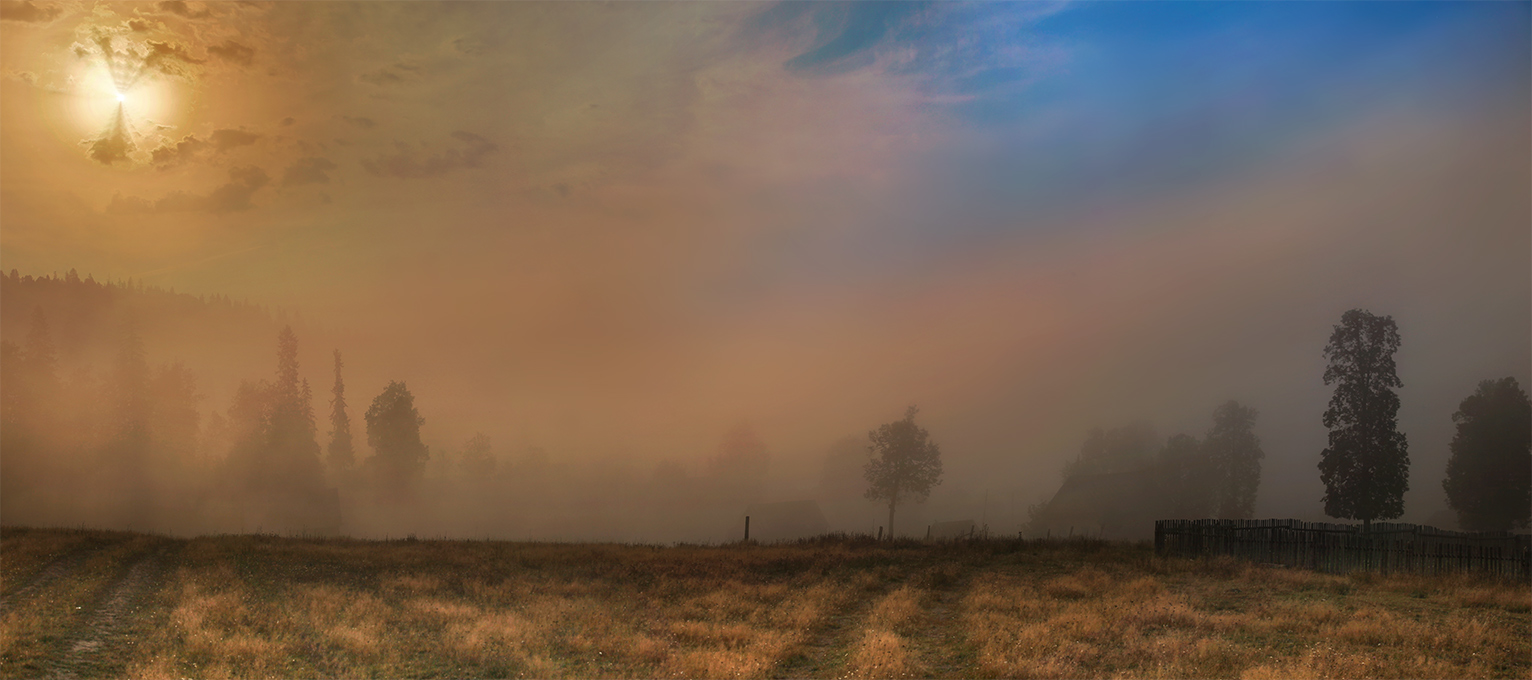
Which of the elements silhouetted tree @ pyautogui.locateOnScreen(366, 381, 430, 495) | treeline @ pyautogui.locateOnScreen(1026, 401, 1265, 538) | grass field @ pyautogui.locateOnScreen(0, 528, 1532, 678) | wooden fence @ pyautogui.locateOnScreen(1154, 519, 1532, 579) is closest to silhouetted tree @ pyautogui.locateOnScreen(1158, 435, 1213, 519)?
treeline @ pyautogui.locateOnScreen(1026, 401, 1265, 538)

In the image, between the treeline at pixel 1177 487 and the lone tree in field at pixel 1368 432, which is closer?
the lone tree in field at pixel 1368 432

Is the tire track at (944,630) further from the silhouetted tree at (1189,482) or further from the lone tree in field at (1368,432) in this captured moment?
the silhouetted tree at (1189,482)

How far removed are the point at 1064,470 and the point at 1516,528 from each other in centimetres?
4510

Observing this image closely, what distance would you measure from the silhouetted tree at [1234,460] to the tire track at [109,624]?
74086mm

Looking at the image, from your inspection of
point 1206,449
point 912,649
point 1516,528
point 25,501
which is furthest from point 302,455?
point 1516,528

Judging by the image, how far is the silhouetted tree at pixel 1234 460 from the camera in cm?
6769

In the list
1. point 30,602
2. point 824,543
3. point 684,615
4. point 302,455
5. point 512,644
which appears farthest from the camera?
point 302,455

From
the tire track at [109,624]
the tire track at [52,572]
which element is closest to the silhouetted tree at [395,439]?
the tire track at [52,572]

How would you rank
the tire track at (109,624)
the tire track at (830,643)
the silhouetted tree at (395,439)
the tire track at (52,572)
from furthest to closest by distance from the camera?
the silhouetted tree at (395,439) → the tire track at (52,572) → the tire track at (830,643) → the tire track at (109,624)

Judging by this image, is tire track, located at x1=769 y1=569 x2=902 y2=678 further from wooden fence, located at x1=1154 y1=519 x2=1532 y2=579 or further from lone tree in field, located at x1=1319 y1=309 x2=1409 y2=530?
lone tree in field, located at x1=1319 y1=309 x2=1409 y2=530

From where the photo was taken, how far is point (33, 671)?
14.4 m

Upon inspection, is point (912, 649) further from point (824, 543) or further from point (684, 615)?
point (824, 543)

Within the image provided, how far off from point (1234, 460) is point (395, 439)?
247 ft

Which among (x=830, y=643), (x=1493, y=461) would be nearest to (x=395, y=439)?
(x=830, y=643)
